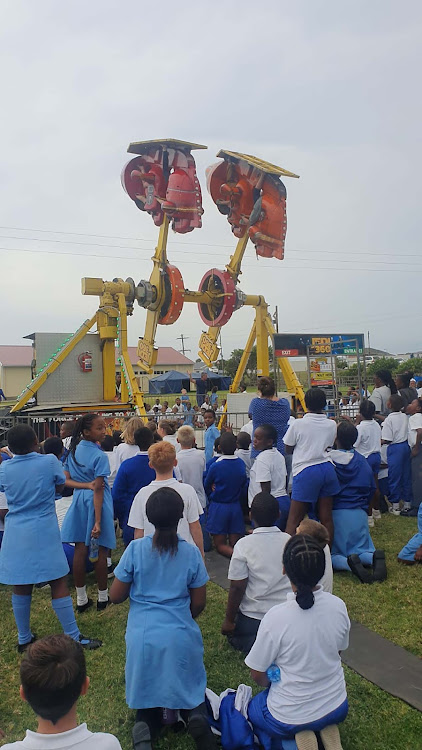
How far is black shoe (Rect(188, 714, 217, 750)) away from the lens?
2.75 m

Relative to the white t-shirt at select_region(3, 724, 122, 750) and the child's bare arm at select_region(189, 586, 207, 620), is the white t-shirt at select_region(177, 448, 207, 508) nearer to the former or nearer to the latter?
the child's bare arm at select_region(189, 586, 207, 620)

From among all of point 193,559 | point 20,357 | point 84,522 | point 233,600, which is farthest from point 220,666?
point 20,357

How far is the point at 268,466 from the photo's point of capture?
5.40 metres

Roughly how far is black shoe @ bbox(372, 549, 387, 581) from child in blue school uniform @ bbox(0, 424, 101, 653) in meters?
2.73

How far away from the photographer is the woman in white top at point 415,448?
702cm

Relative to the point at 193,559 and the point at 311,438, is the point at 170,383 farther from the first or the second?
the point at 193,559

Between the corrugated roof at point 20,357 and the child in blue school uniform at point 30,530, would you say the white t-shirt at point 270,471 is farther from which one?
the corrugated roof at point 20,357

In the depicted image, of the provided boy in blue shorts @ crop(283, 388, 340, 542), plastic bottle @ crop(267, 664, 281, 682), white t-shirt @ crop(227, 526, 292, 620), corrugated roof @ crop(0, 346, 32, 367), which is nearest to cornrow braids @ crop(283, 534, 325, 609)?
plastic bottle @ crop(267, 664, 281, 682)

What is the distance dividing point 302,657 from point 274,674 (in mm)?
205

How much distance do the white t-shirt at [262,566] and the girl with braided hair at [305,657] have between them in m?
0.99

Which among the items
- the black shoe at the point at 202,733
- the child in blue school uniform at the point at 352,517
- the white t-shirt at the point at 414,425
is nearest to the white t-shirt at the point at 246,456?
the child in blue school uniform at the point at 352,517

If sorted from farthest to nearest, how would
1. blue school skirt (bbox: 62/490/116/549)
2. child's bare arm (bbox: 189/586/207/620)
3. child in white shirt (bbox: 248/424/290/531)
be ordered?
child in white shirt (bbox: 248/424/290/531), blue school skirt (bbox: 62/490/116/549), child's bare arm (bbox: 189/586/207/620)

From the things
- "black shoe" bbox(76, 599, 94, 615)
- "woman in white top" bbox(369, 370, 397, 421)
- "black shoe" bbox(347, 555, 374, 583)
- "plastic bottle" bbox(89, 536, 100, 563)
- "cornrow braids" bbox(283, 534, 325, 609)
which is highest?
"woman in white top" bbox(369, 370, 397, 421)

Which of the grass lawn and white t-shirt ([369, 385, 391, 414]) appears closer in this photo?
the grass lawn
